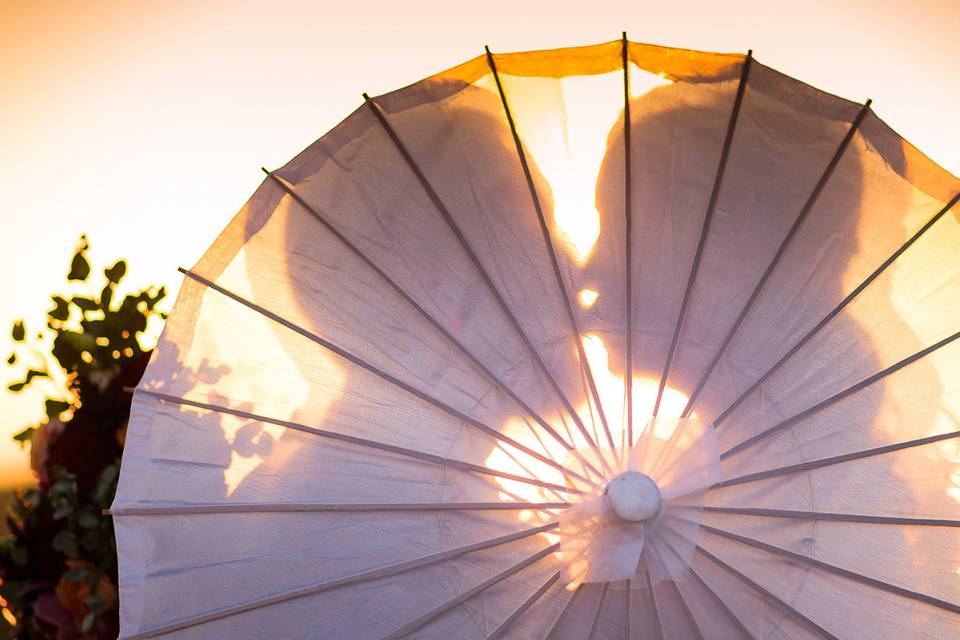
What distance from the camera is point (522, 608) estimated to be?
4.91 feet

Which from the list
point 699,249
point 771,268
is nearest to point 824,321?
point 771,268

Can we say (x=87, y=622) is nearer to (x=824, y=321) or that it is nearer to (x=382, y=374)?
(x=382, y=374)

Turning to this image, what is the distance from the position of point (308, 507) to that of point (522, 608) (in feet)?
1.21

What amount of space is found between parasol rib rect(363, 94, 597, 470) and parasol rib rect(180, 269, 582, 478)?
0.28 feet

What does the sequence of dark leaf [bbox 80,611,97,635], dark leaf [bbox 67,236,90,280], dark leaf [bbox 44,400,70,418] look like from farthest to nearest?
1. dark leaf [bbox 67,236,90,280]
2. dark leaf [bbox 44,400,70,418]
3. dark leaf [bbox 80,611,97,635]

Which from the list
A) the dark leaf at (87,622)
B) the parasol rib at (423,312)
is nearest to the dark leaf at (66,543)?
the dark leaf at (87,622)

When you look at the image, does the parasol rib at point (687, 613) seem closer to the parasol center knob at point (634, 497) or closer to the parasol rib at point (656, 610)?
the parasol rib at point (656, 610)

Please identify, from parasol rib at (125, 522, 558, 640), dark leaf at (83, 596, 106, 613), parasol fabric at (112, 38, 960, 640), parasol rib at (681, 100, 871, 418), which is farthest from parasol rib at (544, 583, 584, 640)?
dark leaf at (83, 596, 106, 613)

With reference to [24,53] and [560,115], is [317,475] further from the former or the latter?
[24,53]

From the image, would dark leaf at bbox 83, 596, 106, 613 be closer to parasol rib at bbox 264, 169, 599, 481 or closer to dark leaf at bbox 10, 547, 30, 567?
dark leaf at bbox 10, 547, 30, 567

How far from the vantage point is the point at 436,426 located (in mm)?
1527

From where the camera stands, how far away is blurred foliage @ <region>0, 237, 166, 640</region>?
1.68 meters

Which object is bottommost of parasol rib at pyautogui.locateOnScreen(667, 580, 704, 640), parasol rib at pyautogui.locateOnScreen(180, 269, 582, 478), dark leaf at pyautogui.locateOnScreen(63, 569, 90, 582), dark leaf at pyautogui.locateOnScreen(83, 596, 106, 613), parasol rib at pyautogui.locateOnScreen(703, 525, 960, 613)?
dark leaf at pyautogui.locateOnScreen(83, 596, 106, 613)

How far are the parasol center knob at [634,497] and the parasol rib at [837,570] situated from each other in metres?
0.14
